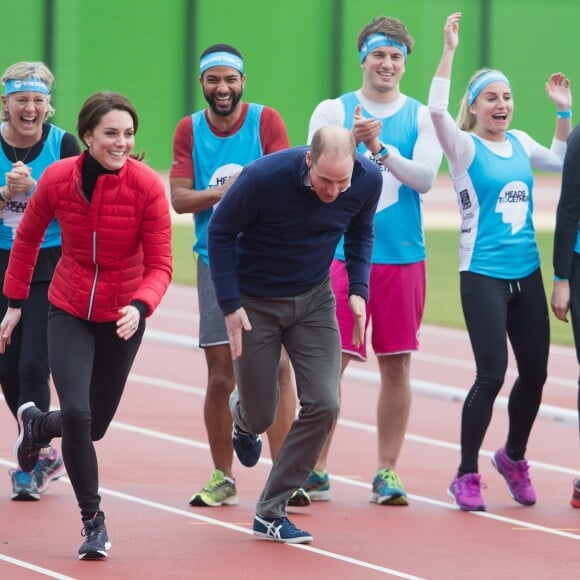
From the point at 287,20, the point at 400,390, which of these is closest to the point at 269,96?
the point at 287,20

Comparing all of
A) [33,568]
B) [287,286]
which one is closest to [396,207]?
[287,286]

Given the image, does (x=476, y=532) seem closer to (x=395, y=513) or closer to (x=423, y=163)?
(x=395, y=513)

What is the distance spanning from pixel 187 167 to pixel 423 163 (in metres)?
1.30

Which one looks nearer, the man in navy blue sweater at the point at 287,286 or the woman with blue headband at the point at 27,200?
the man in navy blue sweater at the point at 287,286

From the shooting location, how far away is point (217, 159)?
27.9 feet

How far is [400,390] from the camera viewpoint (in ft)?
29.4

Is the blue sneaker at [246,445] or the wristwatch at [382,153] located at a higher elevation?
the wristwatch at [382,153]

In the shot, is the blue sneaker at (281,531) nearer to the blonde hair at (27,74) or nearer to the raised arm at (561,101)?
the blonde hair at (27,74)

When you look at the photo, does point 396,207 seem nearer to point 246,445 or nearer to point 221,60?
point 221,60

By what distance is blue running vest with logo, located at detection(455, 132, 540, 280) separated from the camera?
8.45 metres

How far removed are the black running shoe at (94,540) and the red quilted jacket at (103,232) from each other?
95cm

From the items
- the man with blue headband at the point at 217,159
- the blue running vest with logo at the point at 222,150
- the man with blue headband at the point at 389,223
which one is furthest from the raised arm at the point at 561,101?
the blue running vest with logo at the point at 222,150

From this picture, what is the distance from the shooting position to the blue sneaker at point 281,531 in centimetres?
761

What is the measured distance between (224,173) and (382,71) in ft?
3.51
